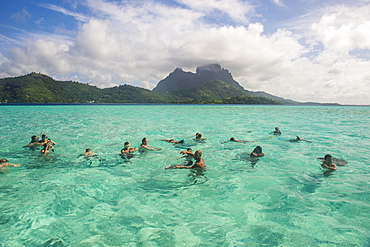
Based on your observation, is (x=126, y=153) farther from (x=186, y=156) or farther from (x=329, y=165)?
(x=329, y=165)

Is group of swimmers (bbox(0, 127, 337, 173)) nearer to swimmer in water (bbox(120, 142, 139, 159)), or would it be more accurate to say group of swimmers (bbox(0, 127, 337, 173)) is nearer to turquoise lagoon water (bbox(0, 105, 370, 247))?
swimmer in water (bbox(120, 142, 139, 159))

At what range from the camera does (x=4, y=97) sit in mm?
162125

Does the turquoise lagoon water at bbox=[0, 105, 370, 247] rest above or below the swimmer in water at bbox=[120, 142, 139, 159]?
below

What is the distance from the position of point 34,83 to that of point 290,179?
241027mm

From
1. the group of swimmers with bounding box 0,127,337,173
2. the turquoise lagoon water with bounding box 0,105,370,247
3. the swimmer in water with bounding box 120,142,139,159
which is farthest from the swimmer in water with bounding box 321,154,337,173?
the swimmer in water with bounding box 120,142,139,159

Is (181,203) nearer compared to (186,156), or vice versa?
(181,203)

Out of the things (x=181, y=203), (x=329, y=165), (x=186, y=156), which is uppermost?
(x=329, y=165)

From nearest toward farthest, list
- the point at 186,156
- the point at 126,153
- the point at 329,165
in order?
1. the point at 329,165
2. the point at 186,156
3. the point at 126,153

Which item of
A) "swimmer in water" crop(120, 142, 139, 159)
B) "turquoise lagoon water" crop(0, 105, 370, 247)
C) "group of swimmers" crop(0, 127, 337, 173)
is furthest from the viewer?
"swimmer in water" crop(120, 142, 139, 159)

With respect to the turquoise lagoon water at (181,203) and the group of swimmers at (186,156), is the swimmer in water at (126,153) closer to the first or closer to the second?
the group of swimmers at (186,156)

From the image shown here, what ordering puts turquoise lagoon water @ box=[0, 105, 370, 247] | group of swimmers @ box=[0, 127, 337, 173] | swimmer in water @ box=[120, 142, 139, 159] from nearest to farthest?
turquoise lagoon water @ box=[0, 105, 370, 247]
group of swimmers @ box=[0, 127, 337, 173]
swimmer in water @ box=[120, 142, 139, 159]

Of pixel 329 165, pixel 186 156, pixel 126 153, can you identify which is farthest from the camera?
pixel 126 153

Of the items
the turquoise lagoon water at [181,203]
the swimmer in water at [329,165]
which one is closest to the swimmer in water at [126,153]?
the turquoise lagoon water at [181,203]

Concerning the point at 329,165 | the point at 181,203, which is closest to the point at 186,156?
the point at 181,203
